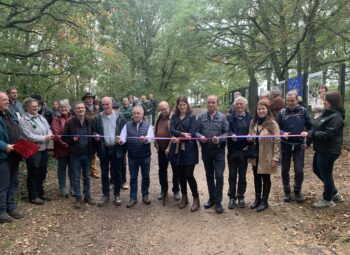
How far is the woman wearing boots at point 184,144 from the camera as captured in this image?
19.4ft

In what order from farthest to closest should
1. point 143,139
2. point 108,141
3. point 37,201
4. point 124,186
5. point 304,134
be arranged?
point 124,186 < point 37,201 < point 108,141 < point 143,139 < point 304,134

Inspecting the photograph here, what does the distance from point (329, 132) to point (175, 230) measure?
115 inches

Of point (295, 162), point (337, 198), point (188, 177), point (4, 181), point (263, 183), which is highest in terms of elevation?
point (295, 162)

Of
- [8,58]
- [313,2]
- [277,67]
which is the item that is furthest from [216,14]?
[8,58]

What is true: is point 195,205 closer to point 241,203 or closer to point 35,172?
point 241,203

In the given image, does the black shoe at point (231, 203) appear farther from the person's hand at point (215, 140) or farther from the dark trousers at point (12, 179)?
the dark trousers at point (12, 179)

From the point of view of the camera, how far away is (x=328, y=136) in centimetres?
534

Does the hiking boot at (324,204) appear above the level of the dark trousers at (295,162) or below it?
below

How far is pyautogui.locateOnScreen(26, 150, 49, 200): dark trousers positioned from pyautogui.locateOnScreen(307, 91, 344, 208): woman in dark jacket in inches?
A: 197

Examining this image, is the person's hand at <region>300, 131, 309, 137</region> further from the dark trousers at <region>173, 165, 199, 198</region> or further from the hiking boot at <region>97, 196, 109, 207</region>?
the hiking boot at <region>97, 196, 109, 207</region>

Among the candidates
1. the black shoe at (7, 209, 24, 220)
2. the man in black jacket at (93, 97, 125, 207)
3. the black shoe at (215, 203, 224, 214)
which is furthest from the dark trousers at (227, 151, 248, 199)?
the black shoe at (7, 209, 24, 220)

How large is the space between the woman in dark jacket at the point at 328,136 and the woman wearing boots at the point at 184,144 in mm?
2050

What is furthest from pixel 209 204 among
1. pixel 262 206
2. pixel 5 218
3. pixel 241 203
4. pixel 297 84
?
pixel 297 84

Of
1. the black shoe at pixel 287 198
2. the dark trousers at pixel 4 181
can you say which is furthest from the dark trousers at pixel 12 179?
the black shoe at pixel 287 198
